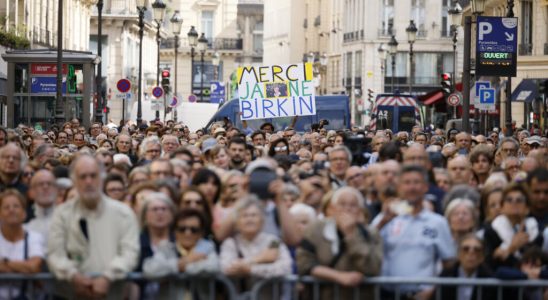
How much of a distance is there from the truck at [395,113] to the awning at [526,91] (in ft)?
11.6

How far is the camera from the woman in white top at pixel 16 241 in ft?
39.3

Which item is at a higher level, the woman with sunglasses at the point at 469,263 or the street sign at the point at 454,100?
the street sign at the point at 454,100

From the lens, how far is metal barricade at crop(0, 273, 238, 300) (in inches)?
459

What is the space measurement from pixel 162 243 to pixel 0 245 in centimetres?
117

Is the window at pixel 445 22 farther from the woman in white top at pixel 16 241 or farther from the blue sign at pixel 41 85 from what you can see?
the woman in white top at pixel 16 241

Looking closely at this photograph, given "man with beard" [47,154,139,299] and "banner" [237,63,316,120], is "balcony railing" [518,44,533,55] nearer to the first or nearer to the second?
"banner" [237,63,316,120]

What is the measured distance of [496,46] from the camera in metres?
36.4

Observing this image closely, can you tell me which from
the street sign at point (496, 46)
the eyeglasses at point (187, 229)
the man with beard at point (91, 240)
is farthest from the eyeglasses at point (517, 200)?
the street sign at point (496, 46)

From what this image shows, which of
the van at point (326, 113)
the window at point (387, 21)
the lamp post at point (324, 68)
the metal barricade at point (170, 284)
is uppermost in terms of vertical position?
the window at point (387, 21)

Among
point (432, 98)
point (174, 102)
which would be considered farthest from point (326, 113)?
point (432, 98)

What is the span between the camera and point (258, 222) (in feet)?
38.8

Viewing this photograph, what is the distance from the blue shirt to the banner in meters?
19.5

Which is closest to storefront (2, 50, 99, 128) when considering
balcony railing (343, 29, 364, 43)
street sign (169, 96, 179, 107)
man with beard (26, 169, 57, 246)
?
street sign (169, 96, 179, 107)

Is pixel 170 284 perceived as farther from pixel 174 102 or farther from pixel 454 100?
pixel 174 102
